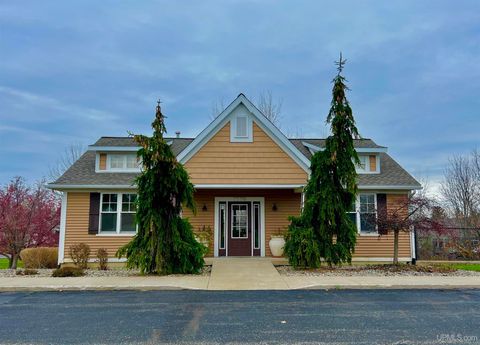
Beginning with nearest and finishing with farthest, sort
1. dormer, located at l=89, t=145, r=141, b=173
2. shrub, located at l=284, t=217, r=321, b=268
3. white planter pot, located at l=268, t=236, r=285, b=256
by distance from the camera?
shrub, located at l=284, t=217, r=321, b=268
white planter pot, located at l=268, t=236, r=285, b=256
dormer, located at l=89, t=145, r=141, b=173

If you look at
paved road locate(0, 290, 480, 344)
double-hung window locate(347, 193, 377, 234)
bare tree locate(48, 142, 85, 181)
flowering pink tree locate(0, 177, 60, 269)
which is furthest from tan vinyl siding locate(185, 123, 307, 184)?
bare tree locate(48, 142, 85, 181)

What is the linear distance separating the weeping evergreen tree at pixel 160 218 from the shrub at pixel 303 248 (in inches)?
108

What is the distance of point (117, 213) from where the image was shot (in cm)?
1400

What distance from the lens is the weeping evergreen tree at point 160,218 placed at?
10195 mm

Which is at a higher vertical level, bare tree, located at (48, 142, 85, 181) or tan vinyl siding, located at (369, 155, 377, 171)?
bare tree, located at (48, 142, 85, 181)

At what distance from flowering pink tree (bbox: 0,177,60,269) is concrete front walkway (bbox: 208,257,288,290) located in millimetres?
7583

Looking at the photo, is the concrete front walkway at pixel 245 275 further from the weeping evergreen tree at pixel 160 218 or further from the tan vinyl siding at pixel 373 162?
the tan vinyl siding at pixel 373 162

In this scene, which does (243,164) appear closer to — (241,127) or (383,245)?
(241,127)

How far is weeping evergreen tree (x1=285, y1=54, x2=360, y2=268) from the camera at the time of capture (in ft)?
36.0

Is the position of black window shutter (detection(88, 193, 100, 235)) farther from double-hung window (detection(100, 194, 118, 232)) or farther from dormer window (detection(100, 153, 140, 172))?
dormer window (detection(100, 153, 140, 172))

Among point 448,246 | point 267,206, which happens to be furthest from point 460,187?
point 267,206

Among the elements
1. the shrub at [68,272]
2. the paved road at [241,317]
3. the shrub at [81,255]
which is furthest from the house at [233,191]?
the paved road at [241,317]

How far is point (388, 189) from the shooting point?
14.1 meters

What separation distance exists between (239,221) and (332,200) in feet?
15.0
